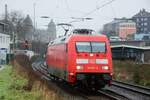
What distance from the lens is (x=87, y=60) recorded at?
2261cm

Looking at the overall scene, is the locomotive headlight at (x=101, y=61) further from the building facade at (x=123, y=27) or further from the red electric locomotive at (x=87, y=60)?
the building facade at (x=123, y=27)

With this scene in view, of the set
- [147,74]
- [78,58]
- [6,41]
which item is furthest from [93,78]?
[6,41]

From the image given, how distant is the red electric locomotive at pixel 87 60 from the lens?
22.3m

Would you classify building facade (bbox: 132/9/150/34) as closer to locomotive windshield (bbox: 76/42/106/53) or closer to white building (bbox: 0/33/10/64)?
white building (bbox: 0/33/10/64)

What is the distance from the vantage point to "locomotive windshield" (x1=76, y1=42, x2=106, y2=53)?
23087 millimetres

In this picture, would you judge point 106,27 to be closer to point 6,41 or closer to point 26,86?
point 6,41

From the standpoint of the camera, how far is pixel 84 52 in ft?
75.2

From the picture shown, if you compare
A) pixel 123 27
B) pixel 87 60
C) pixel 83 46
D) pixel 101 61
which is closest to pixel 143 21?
pixel 123 27

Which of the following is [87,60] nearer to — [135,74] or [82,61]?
[82,61]

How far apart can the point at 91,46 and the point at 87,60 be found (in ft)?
3.08

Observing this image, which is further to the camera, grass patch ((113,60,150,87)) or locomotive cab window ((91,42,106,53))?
grass patch ((113,60,150,87))

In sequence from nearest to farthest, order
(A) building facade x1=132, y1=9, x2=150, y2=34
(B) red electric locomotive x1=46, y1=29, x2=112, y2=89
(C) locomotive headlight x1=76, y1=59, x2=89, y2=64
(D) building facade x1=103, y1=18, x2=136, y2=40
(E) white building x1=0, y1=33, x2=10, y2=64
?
(B) red electric locomotive x1=46, y1=29, x2=112, y2=89, (C) locomotive headlight x1=76, y1=59, x2=89, y2=64, (E) white building x1=0, y1=33, x2=10, y2=64, (A) building facade x1=132, y1=9, x2=150, y2=34, (D) building facade x1=103, y1=18, x2=136, y2=40

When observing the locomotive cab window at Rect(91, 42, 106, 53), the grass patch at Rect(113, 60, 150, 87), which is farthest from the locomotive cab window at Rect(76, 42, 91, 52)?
the grass patch at Rect(113, 60, 150, 87)

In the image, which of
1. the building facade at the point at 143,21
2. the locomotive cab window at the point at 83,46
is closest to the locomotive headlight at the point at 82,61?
the locomotive cab window at the point at 83,46
